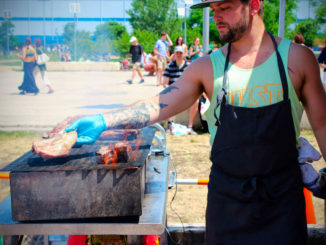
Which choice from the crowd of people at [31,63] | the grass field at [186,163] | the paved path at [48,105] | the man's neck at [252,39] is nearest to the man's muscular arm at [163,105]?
the man's neck at [252,39]

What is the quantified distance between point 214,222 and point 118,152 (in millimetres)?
622

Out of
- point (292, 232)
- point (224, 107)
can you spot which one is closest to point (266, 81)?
point (224, 107)

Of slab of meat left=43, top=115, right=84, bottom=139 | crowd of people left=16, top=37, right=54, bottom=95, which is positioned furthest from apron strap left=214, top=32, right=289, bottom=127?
crowd of people left=16, top=37, right=54, bottom=95

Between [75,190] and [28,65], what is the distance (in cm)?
1105

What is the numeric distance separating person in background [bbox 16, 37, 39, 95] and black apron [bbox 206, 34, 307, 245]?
10.9 m

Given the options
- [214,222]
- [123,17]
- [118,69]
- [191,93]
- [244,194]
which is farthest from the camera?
[123,17]

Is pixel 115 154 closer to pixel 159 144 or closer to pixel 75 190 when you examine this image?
pixel 75 190

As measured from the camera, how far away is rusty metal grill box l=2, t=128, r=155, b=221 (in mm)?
1593

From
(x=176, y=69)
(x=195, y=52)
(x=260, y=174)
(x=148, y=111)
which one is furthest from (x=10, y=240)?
(x=195, y=52)

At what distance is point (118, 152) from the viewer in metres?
1.73

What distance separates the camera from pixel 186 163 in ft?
16.4

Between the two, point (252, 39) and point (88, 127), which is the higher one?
point (252, 39)

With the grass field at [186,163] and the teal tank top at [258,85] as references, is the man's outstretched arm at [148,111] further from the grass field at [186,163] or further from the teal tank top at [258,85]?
the grass field at [186,163]

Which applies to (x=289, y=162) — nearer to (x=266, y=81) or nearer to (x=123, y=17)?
(x=266, y=81)
